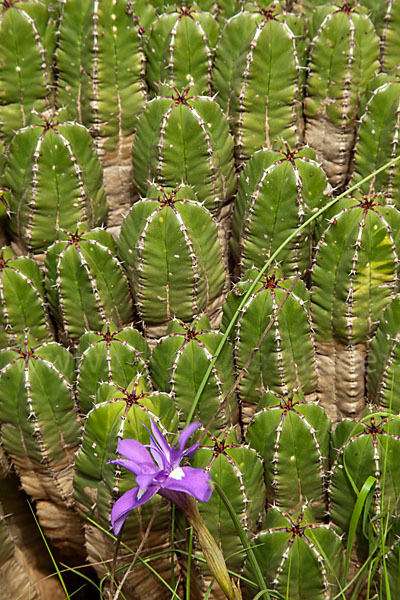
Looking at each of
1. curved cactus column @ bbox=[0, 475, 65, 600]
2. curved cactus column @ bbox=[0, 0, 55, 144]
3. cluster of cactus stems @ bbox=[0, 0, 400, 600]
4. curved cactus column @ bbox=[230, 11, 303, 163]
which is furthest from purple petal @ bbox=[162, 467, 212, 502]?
curved cactus column @ bbox=[0, 0, 55, 144]

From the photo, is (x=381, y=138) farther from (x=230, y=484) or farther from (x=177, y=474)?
(x=177, y=474)

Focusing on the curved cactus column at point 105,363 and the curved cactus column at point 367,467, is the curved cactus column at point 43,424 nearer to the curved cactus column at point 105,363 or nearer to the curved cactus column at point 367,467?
the curved cactus column at point 105,363

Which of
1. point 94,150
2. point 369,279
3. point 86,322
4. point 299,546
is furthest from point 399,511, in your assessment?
point 94,150

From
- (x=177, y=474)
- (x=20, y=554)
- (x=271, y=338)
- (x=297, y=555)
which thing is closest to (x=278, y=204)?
(x=271, y=338)

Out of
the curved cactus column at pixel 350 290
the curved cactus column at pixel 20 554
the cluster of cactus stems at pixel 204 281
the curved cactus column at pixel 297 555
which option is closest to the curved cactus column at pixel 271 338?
the cluster of cactus stems at pixel 204 281

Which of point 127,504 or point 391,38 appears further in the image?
point 391,38
